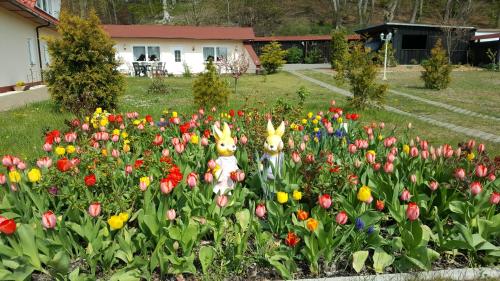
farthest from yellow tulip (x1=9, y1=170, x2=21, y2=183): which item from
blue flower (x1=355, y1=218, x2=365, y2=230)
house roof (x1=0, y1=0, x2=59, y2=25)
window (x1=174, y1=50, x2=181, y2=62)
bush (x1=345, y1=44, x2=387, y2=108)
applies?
window (x1=174, y1=50, x2=181, y2=62)

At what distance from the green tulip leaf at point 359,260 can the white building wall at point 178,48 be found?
26.7 meters

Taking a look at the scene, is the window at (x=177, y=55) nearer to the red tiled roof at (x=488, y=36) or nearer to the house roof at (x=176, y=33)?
the house roof at (x=176, y=33)

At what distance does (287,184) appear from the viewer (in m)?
3.35

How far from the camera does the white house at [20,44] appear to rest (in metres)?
14.9

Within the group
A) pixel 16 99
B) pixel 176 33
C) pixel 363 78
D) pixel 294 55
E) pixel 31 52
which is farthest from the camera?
pixel 294 55

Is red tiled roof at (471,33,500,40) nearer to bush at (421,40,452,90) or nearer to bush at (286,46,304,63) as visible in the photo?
bush at (286,46,304,63)

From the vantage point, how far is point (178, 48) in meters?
28.9

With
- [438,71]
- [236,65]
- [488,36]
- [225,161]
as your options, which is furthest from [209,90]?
[488,36]

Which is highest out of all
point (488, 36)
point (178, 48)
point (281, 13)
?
point (281, 13)

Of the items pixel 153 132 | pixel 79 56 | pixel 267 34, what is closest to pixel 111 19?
pixel 267 34

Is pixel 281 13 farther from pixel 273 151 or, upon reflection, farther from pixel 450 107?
pixel 273 151

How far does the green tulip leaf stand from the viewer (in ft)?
8.80

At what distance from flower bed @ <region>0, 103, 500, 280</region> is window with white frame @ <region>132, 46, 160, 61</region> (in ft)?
85.5

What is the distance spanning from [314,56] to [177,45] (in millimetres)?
14853
